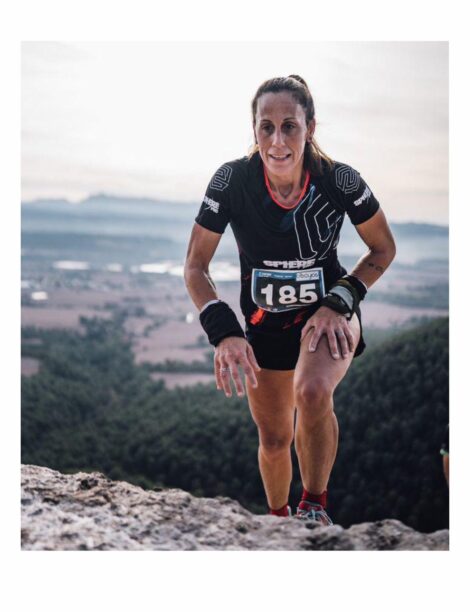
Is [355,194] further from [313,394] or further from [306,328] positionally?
[313,394]

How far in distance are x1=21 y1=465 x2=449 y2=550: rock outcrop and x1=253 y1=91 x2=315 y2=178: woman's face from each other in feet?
4.98

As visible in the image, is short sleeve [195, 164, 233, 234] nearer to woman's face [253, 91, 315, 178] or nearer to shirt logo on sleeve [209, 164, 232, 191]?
shirt logo on sleeve [209, 164, 232, 191]

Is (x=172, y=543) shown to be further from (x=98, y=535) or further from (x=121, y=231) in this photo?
(x=121, y=231)

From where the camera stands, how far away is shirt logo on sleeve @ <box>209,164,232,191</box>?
3105 mm

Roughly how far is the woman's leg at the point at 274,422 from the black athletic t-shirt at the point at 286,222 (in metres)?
0.30

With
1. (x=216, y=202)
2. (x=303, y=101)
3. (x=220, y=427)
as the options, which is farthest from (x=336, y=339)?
(x=220, y=427)

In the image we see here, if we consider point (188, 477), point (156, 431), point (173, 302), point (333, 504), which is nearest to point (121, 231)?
point (173, 302)

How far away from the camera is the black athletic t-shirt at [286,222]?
10.2 ft

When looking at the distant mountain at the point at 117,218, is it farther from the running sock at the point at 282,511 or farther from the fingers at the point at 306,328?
the fingers at the point at 306,328

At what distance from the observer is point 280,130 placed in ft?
9.82

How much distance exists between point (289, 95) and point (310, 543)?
188cm

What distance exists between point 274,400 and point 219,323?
600 millimetres

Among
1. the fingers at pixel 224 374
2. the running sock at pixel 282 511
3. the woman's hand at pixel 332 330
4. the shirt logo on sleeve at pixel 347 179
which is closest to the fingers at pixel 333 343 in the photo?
the woman's hand at pixel 332 330
